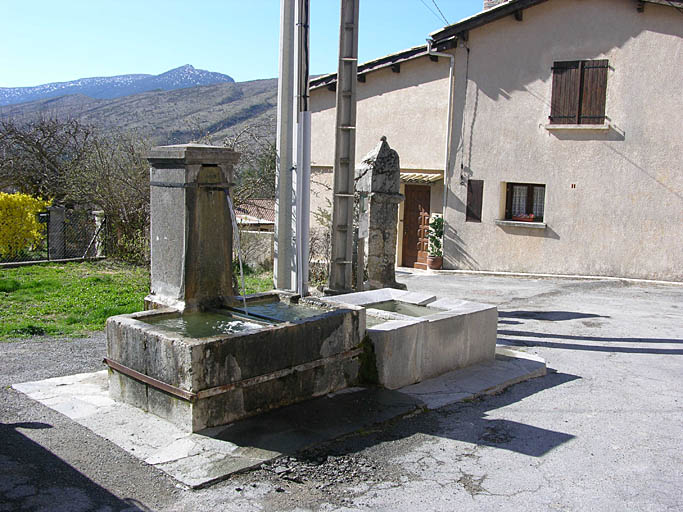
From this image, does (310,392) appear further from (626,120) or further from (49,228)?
(626,120)

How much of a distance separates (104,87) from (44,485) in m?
119

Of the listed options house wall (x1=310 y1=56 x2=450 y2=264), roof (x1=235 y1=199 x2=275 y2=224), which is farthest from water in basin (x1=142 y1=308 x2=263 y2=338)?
house wall (x1=310 y1=56 x2=450 y2=264)

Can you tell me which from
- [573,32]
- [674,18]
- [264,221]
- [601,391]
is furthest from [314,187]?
[601,391]

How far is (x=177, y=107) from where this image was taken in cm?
7025

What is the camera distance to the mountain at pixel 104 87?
4257 inches

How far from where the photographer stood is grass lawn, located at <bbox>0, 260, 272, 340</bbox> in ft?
26.9

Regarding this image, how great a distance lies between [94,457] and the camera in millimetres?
4324

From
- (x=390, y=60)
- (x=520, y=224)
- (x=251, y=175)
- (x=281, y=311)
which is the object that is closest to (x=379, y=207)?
(x=281, y=311)

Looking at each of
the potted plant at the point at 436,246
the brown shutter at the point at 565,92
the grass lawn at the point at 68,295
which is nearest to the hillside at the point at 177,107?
the potted plant at the point at 436,246

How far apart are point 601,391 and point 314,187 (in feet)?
48.2

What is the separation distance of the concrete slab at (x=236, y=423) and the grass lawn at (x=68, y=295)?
2.49 metres

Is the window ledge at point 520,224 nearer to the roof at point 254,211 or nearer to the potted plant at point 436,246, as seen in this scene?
the potted plant at point 436,246

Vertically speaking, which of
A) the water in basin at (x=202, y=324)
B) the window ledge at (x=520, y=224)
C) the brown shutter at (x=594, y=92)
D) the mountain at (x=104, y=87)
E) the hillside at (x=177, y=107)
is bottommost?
the water in basin at (x=202, y=324)

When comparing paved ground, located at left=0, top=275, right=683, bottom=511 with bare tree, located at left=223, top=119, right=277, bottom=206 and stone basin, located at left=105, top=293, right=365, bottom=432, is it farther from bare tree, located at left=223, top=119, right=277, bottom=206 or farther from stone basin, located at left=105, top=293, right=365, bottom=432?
bare tree, located at left=223, top=119, right=277, bottom=206
